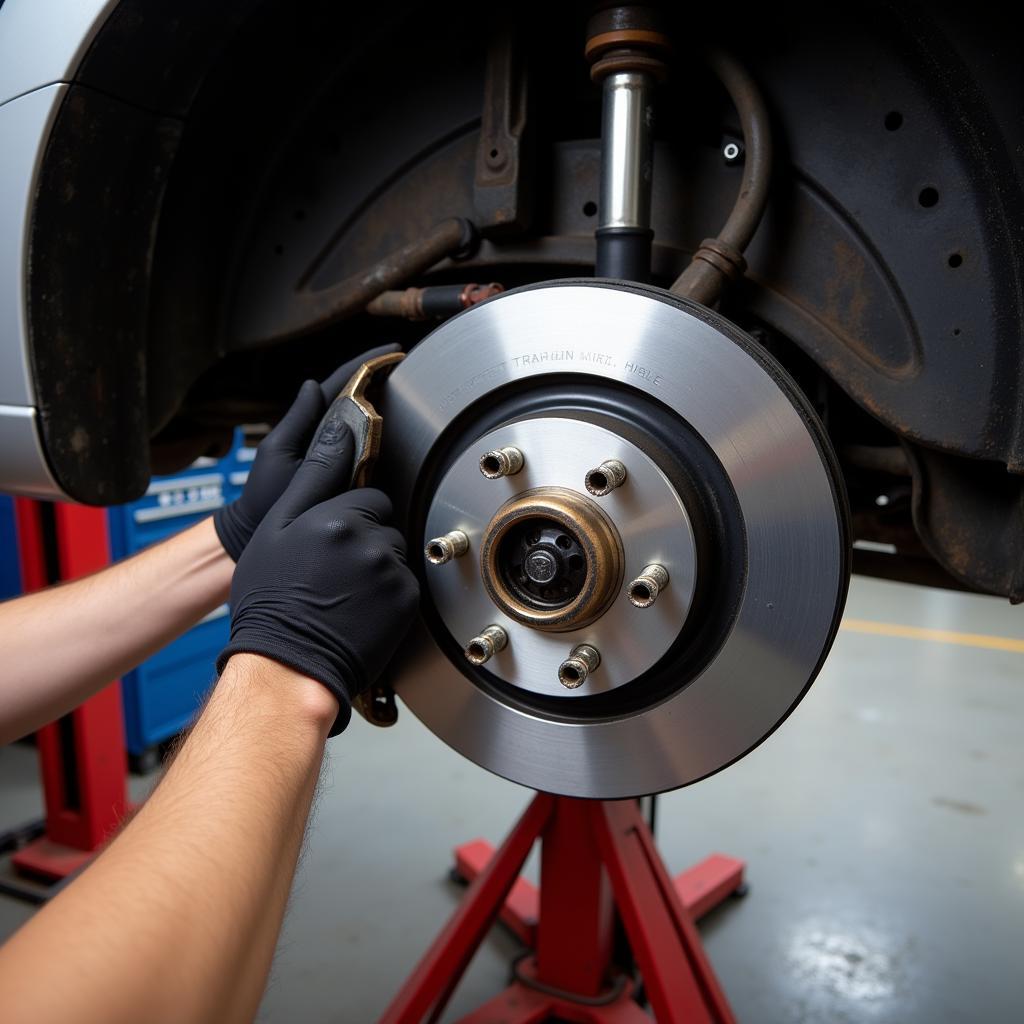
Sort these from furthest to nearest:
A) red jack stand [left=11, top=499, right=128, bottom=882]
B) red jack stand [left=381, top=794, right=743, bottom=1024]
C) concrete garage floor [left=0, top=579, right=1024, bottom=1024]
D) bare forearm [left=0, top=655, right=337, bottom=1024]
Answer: red jack stand [left=11, top=499, right=128, bottom=882]
concrete garage floor [left=0, top=579, right=1024, bottom=1024]
red jack stand [left=381, top=794, right=743, bottom=1024]
bare forearm [left=0, top=655, right=337, bottom=1024]

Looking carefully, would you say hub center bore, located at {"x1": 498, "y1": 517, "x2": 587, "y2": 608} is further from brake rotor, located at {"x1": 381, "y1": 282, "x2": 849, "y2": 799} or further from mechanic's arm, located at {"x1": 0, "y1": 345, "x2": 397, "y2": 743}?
mechanic's arm, located at {"x1": 0, "y1": 345, "x2": 397, "y2": 743}

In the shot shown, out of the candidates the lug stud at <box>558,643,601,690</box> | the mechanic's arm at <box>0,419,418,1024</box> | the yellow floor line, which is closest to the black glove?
the mechanic's arm at <box>0,419,418,1024</box>

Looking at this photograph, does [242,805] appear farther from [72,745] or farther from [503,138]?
[72,745]

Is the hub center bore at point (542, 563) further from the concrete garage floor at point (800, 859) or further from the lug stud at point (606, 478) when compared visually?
the concrete garage floor at point (800, 859)

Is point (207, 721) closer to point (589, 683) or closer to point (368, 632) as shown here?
point (368, 632)

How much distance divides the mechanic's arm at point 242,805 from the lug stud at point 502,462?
0.10m

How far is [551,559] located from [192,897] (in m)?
0.28

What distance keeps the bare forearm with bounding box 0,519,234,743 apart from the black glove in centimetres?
23

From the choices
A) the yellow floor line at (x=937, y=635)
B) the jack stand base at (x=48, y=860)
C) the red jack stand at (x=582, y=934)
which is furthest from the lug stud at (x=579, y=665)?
the yellow floor line at (x=937, y=635)

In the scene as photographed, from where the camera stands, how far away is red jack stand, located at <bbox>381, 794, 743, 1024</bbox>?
1054 millimetres

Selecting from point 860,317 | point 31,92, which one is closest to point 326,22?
point 31,92

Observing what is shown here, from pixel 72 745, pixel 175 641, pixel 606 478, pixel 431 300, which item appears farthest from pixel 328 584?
pixel 175 641

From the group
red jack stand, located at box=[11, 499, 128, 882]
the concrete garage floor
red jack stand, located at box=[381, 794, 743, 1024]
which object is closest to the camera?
red jack stand, located at box=[381, 794, 743, 1024]

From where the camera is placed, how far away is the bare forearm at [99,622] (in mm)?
801
